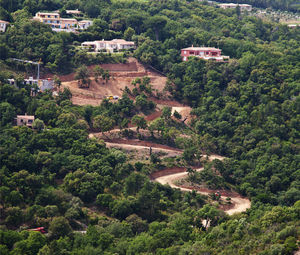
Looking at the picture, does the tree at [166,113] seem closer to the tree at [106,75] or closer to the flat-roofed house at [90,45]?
the tree at [106,75]

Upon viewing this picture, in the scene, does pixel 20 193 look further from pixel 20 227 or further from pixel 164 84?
pixel 164 84

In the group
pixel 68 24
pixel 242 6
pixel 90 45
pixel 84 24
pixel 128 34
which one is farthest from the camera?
pixel 242 6

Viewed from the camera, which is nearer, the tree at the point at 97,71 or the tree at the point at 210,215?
the tree at the point at 210,215

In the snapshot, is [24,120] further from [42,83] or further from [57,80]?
[57,80]

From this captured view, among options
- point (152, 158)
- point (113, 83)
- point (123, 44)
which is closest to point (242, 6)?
point (123, 44)

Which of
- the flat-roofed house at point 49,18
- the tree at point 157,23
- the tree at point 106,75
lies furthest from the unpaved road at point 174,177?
the flat-roofed house at point 49,18

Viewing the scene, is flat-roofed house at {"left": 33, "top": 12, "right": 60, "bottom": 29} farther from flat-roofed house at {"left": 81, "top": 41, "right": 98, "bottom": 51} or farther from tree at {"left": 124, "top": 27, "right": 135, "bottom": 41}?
tree at {"left": 124, "top": 27, "right": 135, "bottom": 41}

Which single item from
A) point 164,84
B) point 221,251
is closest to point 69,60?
point 164,84
